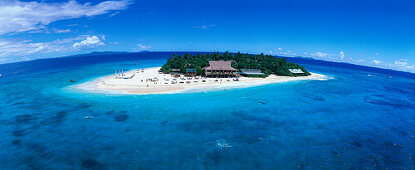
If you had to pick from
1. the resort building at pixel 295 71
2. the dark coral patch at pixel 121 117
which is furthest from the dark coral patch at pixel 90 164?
the resort building at pixel 295 71

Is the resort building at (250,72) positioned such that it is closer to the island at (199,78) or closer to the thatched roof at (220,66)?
the island at (199,78)

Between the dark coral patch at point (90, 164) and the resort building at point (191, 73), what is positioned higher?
the resort building at point (191, 73)

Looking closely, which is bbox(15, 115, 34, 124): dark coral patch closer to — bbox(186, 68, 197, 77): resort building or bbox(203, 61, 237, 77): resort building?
bbox(186, 68, 197, 77): resort building

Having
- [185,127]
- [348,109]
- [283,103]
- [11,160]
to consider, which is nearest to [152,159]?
[185,127]

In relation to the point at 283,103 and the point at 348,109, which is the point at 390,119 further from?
the point at 283,103

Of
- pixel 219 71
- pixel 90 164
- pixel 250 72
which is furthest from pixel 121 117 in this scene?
pixel 250 72

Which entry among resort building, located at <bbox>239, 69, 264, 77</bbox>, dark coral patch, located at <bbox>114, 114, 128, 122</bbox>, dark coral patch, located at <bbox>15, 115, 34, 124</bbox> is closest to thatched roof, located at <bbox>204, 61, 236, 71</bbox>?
resort building, located at <bbox>239, 69, 264, 77</bbox>

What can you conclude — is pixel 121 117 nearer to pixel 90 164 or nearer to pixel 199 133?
pixel 90 164
